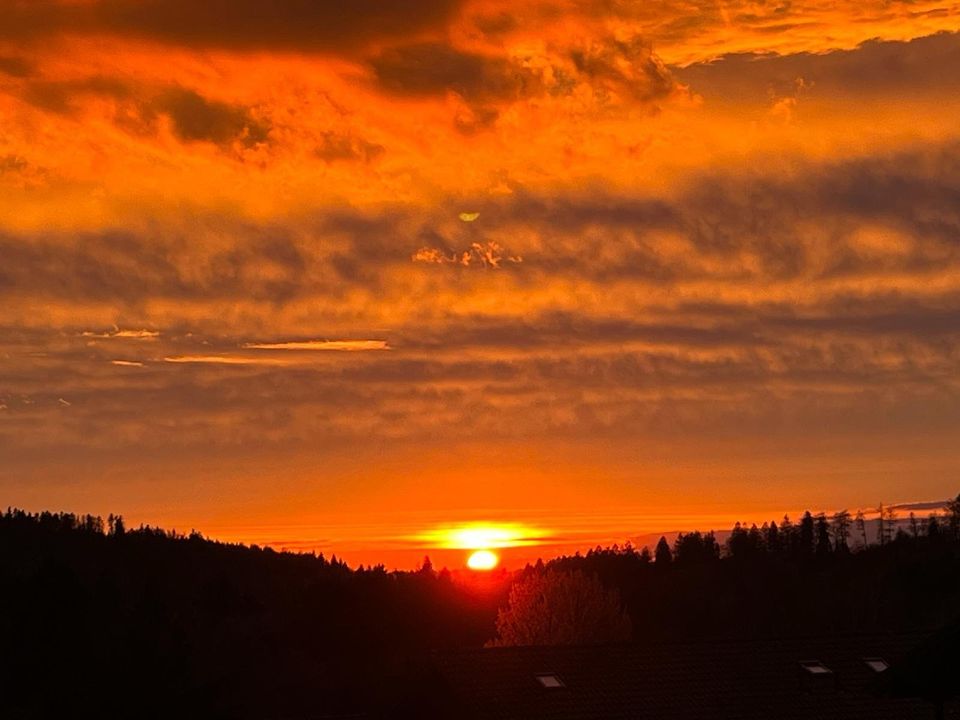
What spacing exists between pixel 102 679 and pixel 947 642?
3702 cm

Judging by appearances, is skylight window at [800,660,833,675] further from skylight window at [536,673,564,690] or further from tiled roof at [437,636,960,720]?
skylight window at [536,673,564,690]

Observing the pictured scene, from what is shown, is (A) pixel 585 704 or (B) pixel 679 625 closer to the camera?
(A) pixel 585 704

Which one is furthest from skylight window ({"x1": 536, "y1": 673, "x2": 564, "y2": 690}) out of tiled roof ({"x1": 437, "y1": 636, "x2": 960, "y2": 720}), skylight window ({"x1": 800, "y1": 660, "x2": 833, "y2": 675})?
skylight window ({"x1": 800, "y1": 660, "x2": 833, "y2": 675})

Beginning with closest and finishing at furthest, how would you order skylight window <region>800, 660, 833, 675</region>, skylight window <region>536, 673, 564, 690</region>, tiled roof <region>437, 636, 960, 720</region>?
tiled roof <region>437, 636, 960, 720</region> → skylight window <region>536, 673, 564, 690</region> → skylight window <region>800, 660, 833, 675</region>

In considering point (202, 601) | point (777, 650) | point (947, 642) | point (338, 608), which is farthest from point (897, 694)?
point (202, 601)

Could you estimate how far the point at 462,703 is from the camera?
168 ft

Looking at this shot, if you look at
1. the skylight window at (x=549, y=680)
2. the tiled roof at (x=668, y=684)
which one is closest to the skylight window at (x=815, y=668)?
the tiled roof at (x=668, y=684)

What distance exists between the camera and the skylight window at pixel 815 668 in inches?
2211

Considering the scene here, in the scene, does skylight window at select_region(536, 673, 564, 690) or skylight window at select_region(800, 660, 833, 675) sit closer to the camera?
skylight window at select_region(536, 673, 564, 690)

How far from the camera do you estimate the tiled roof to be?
51812 millimetres

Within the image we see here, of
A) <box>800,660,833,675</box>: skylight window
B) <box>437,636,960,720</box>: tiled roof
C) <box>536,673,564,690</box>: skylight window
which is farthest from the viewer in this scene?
<box>800,660,833,675</box>: skylight window

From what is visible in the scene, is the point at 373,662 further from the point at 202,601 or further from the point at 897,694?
the point at 897,694

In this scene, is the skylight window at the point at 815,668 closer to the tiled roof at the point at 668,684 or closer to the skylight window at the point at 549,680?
the tiled roof at the point at 668,684

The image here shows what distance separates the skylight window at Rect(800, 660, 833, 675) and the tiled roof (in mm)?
127
